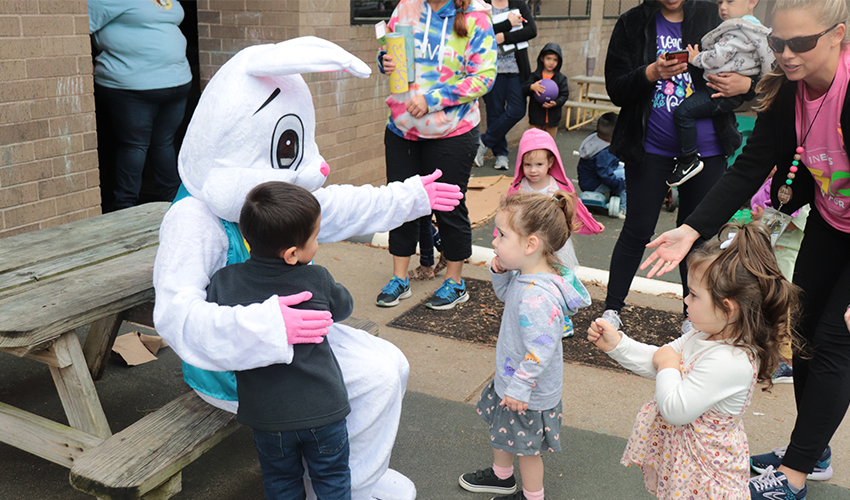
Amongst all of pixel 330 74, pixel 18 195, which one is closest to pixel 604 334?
pixel 18 195

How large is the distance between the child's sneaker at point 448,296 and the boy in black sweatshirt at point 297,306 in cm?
244

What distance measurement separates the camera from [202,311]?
2.30 metres

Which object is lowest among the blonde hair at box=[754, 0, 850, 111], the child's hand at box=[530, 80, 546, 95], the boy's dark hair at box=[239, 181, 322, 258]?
the child's hand at box=[530, 80, 546, 95]

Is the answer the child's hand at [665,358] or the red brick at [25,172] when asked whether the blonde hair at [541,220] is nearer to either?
the child's hand at [665,358]

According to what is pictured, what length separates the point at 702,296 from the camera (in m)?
2.37

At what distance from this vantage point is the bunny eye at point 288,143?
267 centimetres

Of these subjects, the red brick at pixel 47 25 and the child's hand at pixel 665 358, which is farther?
the red brick at pixel 47 25

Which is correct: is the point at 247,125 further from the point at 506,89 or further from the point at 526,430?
the point at 506,89

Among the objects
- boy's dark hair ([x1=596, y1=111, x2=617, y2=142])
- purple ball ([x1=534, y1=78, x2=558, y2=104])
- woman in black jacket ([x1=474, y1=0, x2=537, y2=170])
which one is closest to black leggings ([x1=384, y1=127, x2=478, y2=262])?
boy's dark hair ([x1=596, y1=111, x2=617, y2=142])

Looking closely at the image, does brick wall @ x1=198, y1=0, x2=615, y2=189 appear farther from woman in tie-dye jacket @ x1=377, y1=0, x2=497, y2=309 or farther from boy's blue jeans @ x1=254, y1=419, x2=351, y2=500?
boy's blue jeans @ x1=254, y1=419, x2=351, y2=500

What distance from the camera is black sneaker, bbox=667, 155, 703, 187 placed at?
4.11 m

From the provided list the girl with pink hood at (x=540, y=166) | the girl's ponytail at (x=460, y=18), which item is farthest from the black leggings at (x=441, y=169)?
the girl's ponytail at (x=460, y=18)

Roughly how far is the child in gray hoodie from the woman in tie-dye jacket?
1875 millimetres

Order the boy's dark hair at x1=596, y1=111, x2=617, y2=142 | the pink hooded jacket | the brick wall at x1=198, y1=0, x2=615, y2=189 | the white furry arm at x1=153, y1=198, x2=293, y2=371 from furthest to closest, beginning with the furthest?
1. the boy's dark hair at x1=596, y1=111, x2=617, y2=142
2. the brick wall at x1=198, y1=0, x2=615, y2=189
3. the pink hooded jacket
4. the white furry arm at x1=153, y1=198, x2=293, y2=371
